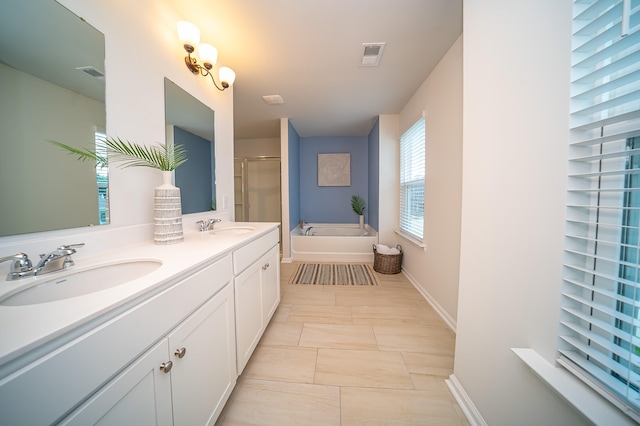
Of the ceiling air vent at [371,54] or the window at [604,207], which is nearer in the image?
the window at [604,207]

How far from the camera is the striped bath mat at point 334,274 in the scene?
2.65 metres

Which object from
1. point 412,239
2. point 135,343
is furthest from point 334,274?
point 135,343

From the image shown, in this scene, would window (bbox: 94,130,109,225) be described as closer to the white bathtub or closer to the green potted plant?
the green potted plant

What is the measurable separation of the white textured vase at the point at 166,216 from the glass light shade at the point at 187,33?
938 millimetres

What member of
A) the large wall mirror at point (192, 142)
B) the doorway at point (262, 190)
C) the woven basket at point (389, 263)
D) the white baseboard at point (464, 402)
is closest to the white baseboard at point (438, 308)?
the woven basket at point (389, 263)

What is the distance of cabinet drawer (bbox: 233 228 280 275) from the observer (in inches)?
44.4

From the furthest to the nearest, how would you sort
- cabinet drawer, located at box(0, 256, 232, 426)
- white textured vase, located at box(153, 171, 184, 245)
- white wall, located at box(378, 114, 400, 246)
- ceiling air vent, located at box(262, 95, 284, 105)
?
white wall, located at box(378, 114, 400, 246), ceiling air vent, located at box(262, 95, 284, 105), white textured vase, located at box(153, 171, 184, 245), cabinet drawer, located at box(0, 256, 232, 426)

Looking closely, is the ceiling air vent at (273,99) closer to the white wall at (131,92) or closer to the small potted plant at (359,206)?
the white wall at (131,92)

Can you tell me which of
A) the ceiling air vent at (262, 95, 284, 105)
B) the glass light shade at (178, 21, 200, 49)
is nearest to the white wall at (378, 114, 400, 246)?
the ceiling air vent at (262, 95, 284, 105)

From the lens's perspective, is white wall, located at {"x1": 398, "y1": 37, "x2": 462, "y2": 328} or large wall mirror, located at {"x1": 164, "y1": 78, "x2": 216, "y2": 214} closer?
large wall mirror, located at {"x1": 164, "y1": 78, "x2": 216, "y2": 214}

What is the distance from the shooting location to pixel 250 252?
1.29 meters

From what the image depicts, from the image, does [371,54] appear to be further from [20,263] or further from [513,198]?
[20,263]

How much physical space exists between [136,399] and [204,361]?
0.30m

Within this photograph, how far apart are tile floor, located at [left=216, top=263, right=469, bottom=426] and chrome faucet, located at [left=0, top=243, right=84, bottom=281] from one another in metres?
0.95
